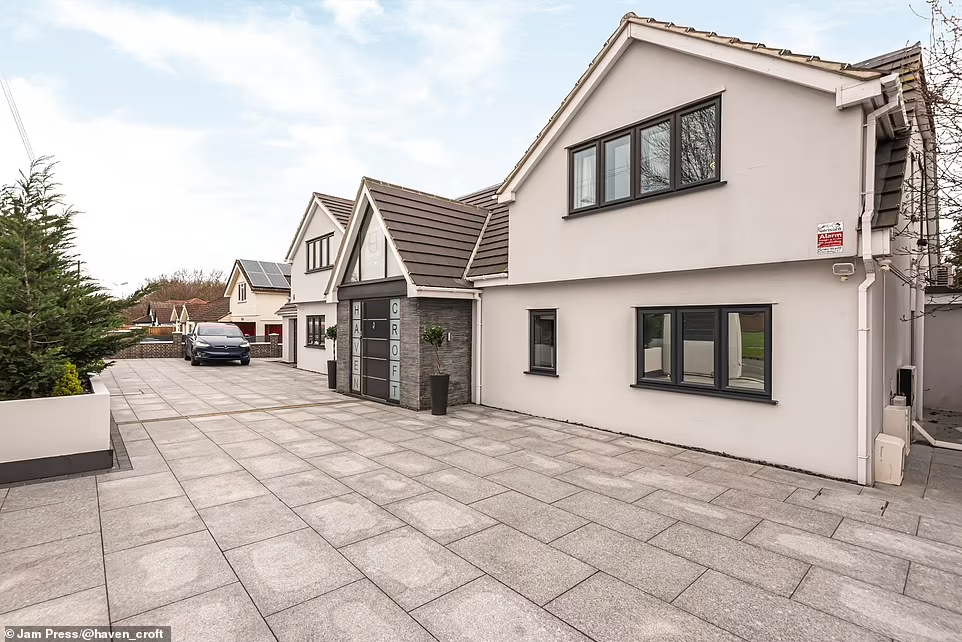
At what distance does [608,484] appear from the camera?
5.59 meters

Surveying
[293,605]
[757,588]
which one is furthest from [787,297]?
[293,605]

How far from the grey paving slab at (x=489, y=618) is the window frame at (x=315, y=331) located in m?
17.3

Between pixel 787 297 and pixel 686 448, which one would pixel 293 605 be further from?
pixel 787 297

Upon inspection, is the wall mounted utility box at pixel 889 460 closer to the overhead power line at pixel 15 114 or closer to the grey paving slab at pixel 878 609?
the grey paving slab at pixel 878 609

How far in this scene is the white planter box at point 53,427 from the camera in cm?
551

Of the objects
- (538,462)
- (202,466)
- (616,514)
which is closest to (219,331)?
(202,466)

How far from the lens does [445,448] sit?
7223 millimetres

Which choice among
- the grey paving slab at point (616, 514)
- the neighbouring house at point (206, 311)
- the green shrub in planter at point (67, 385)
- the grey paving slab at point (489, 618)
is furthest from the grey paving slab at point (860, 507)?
the neighbouring house at point (206, 311)

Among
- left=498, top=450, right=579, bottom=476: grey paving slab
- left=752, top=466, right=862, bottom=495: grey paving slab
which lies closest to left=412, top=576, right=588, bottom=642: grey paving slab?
left=498, top=450, right=579, bottom=476: grey paving slab

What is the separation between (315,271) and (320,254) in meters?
0.80

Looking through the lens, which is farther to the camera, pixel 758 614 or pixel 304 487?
pixel 304 487

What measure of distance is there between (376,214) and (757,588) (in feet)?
33.9

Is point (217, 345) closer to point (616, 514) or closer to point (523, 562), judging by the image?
point (616, 514)

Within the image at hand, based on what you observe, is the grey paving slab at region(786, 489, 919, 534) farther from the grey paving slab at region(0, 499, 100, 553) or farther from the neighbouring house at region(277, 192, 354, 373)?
the neighbouring house at region(277, 192, 354, 373)
